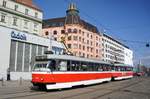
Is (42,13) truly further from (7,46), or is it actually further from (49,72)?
(49,72)

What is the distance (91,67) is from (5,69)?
1140 cm

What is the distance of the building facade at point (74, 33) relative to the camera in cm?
7506

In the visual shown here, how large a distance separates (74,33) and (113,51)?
45.7 metres

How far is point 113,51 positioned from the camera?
117 metres

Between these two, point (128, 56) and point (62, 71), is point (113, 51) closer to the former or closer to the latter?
point (128, 56)

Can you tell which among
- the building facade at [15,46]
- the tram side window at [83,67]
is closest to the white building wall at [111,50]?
the building facade at [15,46]

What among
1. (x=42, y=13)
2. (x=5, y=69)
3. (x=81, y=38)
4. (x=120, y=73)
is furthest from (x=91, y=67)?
(x=81, y=38)

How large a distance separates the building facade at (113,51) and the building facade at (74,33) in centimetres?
916

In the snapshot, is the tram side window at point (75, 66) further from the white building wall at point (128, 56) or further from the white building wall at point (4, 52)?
the white building wall at point (128, 56)

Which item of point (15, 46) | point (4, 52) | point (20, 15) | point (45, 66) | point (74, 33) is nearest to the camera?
point (45, 66)

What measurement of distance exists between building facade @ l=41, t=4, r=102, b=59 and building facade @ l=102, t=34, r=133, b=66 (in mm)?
9164

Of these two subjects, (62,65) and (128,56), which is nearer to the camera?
(62,65)

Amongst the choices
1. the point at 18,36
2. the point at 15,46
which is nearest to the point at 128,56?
the point at 18,36

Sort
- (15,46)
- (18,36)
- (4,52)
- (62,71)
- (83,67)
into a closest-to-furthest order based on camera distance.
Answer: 1. (62,71)
2. (83,67)
3. (4,52)
4. (15,46)
5. (18,36)
